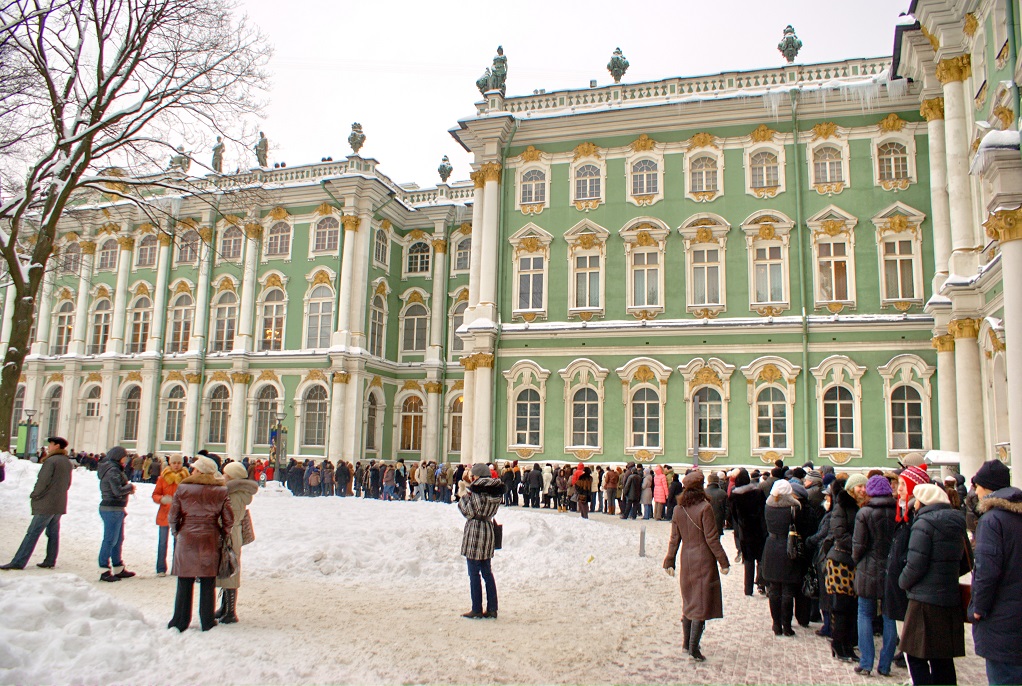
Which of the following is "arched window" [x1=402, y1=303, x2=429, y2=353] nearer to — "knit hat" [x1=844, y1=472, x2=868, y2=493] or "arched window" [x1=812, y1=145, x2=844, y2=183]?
"arched window" [x1=812, y1=145, x2=844, y2=183]

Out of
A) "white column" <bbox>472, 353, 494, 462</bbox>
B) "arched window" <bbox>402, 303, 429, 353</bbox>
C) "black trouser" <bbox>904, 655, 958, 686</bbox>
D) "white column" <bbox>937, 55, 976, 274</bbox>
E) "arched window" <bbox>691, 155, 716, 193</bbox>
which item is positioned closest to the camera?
"black trouser" <bbox>904, 655, 958, 686</bbox>

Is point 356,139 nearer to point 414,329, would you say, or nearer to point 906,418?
point 414,329

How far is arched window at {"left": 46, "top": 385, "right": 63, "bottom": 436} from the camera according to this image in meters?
41.2

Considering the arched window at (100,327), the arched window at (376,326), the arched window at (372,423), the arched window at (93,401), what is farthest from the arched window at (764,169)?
the arched window at (93,401)

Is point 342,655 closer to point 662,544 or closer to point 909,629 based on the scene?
point 909,629

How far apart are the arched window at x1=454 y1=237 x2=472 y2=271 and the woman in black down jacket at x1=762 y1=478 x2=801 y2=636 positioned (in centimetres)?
3086

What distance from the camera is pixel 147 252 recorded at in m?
40.9

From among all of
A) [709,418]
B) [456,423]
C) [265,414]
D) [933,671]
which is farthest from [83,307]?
[933,671]

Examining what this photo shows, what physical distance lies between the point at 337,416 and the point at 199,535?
27.3 metres

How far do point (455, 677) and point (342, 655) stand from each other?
4.03 ft

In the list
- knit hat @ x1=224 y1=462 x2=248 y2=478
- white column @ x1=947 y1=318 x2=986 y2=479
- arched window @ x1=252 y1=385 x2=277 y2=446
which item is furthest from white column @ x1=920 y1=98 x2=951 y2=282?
arched window @ x1=252 y1=385 x2=277 y2=446

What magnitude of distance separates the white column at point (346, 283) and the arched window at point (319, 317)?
731 mm

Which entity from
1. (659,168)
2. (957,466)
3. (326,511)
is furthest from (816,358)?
(326,511)

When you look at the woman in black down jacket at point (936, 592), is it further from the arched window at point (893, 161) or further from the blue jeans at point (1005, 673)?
the arched window at point (893, 161)
